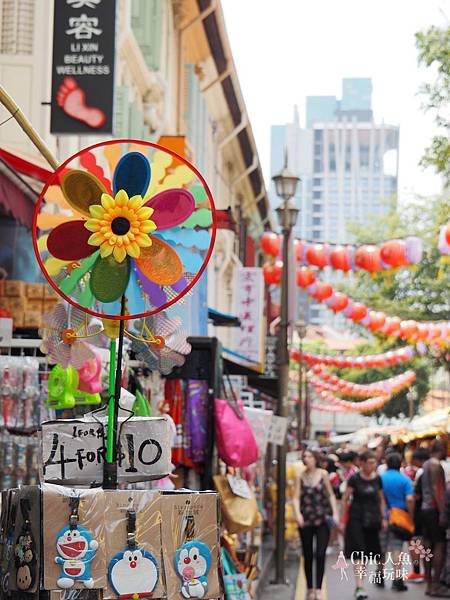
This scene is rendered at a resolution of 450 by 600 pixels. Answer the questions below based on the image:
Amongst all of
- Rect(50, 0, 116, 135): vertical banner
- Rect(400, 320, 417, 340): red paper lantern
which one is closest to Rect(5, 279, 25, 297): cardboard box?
Rect(50, 0, 116, 135): vertical banner

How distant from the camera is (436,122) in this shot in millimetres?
21984

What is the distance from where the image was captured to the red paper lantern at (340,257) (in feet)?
90.4

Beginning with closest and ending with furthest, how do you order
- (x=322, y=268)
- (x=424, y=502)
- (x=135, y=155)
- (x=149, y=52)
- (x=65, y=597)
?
(x=65, y=597) < (x=135, y=155) < (x=424, y=502) < (x=149, y=52) < (x=322, y=268)

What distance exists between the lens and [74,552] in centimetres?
550

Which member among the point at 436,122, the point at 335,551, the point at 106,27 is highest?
the point at 436,122

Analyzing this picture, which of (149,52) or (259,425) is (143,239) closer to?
(259,425)

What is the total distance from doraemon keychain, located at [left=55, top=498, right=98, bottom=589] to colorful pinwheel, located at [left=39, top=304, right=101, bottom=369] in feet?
4.01

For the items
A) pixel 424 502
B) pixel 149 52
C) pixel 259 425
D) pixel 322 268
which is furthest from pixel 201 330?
pixel 322 268

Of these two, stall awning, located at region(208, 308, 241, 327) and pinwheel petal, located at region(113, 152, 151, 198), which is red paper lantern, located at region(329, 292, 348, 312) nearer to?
stall awning, located at region(208, 308, 241, 327)

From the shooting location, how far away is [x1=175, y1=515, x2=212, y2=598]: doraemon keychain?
573cm

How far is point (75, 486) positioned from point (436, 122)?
16.7 m

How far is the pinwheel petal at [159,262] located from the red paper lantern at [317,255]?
71.0 ft

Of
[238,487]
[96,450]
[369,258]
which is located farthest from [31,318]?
[369,258]

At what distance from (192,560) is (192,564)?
0.02 m
